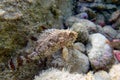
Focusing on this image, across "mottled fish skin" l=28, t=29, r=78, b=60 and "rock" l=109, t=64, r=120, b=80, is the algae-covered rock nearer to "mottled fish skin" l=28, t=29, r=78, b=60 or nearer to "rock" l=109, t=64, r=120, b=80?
"mottled fish skin" l=28, t=29, r=78, b=60

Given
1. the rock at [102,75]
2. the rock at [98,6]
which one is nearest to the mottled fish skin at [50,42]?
the rock at [102,75]

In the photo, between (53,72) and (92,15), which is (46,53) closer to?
(53,72)

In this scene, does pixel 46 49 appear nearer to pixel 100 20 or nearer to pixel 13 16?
pixel 13 16

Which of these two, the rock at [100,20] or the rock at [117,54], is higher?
the rock at [100,20]

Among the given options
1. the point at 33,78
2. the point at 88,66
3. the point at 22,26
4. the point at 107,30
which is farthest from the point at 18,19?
the point at 107,30

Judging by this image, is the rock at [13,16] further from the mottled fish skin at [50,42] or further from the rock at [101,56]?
the rock at [101,56]

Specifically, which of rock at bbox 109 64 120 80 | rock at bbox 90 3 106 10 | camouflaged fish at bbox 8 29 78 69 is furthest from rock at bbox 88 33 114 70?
rock at bbox 90 3 106 10

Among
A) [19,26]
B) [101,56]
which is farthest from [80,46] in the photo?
[19,26]
